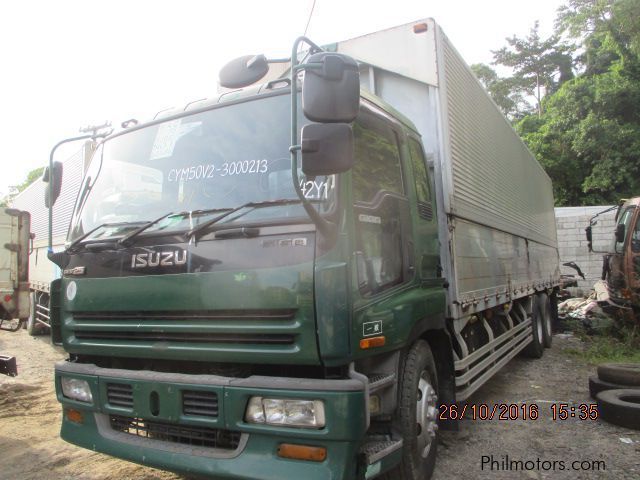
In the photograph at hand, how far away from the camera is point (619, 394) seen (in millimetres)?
4832

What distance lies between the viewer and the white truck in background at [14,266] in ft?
20.6

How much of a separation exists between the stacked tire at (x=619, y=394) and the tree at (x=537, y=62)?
99.3 feet

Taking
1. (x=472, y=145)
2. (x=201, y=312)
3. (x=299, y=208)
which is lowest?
(x=201, y=312)

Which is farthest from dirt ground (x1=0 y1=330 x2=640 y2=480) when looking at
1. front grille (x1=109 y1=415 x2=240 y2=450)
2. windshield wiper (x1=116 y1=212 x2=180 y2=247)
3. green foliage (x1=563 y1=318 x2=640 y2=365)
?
windshield wiper (x1=116 y1=212 x2=180 y2=247)

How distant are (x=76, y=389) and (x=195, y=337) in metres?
1.05

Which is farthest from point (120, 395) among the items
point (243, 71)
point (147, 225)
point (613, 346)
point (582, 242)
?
point (582, 242)

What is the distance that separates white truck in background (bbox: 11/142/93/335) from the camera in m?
8.92

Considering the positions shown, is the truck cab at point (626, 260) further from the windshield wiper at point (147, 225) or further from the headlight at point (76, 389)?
the headlight at point (76, 389)

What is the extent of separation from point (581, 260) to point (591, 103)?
840cm

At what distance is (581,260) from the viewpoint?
16.2 meters

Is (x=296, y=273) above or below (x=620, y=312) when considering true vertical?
above

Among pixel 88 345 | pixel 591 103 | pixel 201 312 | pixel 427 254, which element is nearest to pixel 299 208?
pixel 201 312

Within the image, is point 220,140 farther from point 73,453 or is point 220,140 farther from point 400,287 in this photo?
point 73,453

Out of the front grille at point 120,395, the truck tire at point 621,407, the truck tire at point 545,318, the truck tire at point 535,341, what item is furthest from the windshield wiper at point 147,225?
the truck tire at point 545,318
